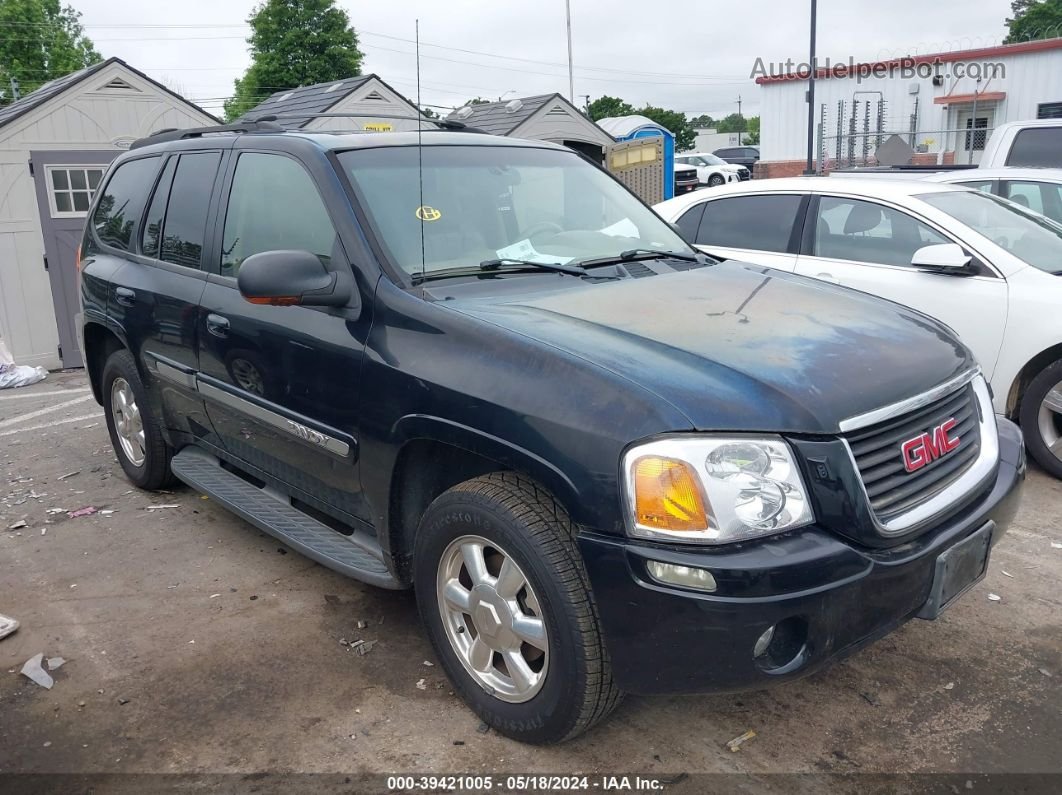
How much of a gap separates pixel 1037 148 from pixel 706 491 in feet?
27.6

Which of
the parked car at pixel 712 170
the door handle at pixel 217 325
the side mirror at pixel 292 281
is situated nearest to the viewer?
the side mirror at pixel 292 281

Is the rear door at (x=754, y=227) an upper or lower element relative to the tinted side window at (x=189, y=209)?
lower

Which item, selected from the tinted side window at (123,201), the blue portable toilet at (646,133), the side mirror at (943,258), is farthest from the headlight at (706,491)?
the blue portable toilet at (646,133)

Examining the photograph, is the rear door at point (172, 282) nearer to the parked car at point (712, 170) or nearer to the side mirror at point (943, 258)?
the side mirror at point (943, 258)

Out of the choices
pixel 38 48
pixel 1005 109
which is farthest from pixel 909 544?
pixel 38 48

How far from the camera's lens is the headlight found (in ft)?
7.61

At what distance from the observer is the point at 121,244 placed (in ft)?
16.2

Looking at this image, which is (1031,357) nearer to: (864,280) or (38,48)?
(864,280)

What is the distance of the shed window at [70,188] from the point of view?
10617 millimetres

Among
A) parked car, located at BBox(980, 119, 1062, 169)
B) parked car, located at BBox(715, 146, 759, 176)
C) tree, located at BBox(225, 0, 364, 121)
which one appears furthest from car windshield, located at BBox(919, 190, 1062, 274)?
tree, located at BBox(225, 0, 364, 121)

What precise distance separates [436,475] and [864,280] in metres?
3.62

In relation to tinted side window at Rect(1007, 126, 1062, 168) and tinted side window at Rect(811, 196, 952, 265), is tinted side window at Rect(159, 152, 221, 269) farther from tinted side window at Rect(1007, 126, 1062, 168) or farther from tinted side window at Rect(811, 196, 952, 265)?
tinted side window at Rect(1007, 126, 1062, 168)

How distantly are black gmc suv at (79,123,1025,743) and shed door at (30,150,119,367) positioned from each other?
7403 millimetres

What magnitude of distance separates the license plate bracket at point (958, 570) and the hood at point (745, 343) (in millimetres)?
470
